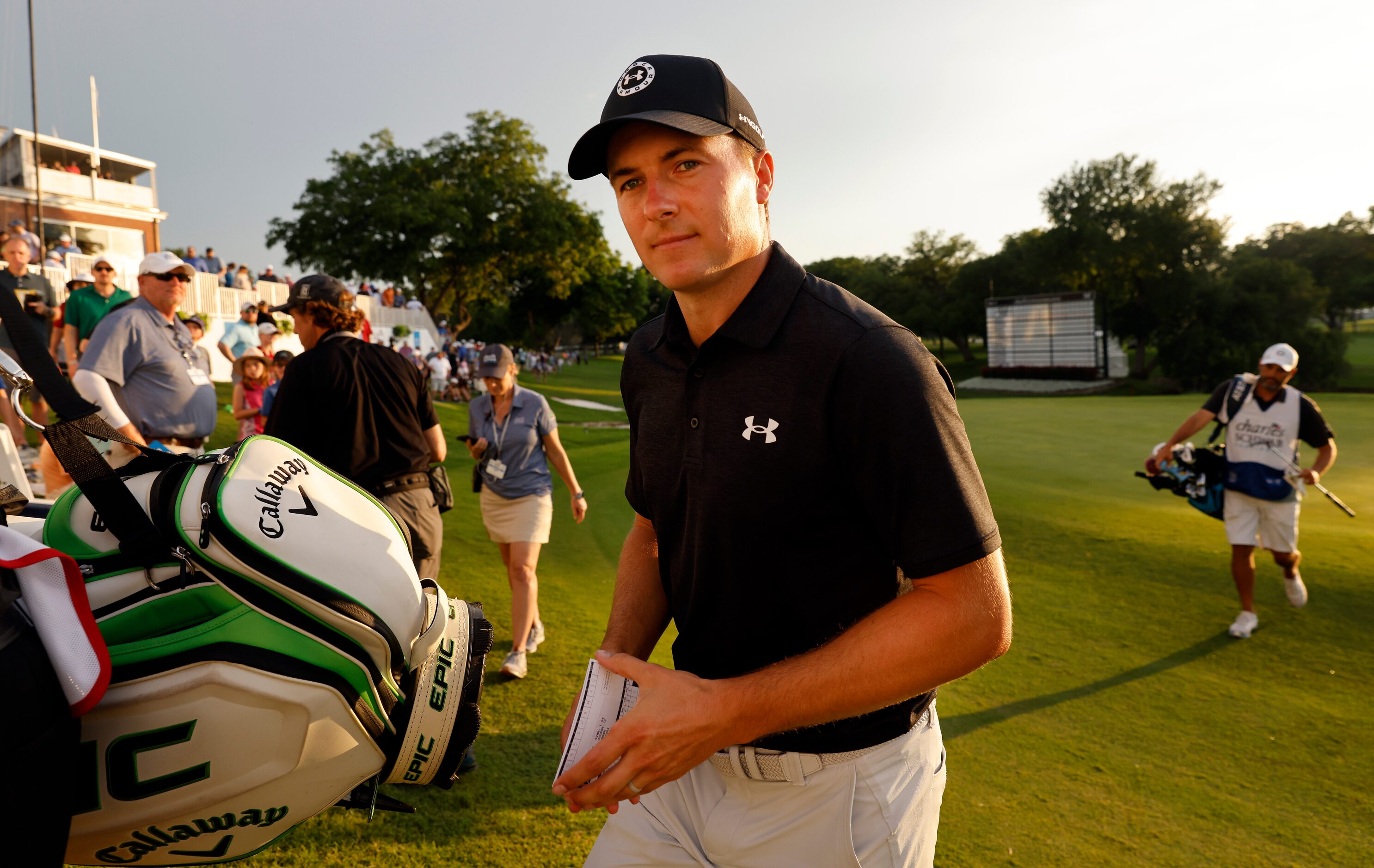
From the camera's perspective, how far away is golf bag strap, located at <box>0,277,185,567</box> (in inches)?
49.1

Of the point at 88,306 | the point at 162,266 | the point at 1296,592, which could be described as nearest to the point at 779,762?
the point at 162,266

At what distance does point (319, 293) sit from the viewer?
3916 millimetres

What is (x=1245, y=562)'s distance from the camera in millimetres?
6516

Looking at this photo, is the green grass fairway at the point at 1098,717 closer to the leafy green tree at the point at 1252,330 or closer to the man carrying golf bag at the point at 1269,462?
the man carrying golf bag at the point at 1269,462

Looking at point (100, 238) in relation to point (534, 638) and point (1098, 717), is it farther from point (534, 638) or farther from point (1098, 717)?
point (1098, 717)

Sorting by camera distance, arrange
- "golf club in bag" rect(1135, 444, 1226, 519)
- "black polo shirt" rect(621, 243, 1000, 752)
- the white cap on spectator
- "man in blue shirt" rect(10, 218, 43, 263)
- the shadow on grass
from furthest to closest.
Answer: "man in blue shirt" rect(10, 218, 43, 263) → "golf club in bag" rect(1135, 444, 1226, 519) → the white cap on spectator → the shadow on grass → "black polo shirt" rect(621, 243, 1000, 752)

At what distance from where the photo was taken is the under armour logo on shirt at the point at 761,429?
1591 mm

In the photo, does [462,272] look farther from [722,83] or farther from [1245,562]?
[722,83]

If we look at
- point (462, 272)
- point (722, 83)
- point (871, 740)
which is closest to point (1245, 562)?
point (871, 740)

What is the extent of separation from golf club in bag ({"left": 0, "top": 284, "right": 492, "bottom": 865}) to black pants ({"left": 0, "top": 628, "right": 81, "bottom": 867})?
61mm

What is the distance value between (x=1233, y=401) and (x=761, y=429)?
23.2ft

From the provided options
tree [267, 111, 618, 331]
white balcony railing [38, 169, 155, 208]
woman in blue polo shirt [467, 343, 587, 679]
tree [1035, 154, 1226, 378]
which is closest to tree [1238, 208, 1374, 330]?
tree [1035, 154, 1226, 378]

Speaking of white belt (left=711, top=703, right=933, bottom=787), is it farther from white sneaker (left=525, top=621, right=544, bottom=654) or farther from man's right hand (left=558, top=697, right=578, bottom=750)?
white sneaker (left=525, top=621, right=544, bottom=654)

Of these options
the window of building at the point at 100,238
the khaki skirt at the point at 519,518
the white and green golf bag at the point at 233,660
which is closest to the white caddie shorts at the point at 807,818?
the white and green golf bag at the point at 233,660
